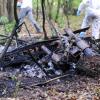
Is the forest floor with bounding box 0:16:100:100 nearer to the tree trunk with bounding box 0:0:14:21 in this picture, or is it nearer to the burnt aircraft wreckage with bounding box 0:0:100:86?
the burnt aircraft wreckage with bounding box 0:0:100:86

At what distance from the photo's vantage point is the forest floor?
22.5 feet

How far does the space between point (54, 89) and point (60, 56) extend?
3.32 ft

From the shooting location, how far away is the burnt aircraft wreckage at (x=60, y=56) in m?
8.01

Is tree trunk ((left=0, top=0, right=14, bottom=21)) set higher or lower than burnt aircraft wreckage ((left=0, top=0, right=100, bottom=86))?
lower

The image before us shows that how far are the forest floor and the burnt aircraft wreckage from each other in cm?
28

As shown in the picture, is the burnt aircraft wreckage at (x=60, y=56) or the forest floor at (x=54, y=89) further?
the burnt aircraft wreckage at (x=60, y=56)

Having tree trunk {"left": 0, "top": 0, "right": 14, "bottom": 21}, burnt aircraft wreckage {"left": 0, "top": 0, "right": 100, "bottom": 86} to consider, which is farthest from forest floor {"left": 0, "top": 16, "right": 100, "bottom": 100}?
tree trunk {"left": 0, "top": 0, "right": 14, "bottom": 21}

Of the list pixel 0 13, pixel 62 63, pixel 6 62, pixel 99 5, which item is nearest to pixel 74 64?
pixel 62 63

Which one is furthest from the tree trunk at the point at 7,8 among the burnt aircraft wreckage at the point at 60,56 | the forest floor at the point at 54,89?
the forest floor at the point at 54,89

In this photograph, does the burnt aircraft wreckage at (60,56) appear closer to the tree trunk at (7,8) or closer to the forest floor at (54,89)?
the forest floor at (54,89)

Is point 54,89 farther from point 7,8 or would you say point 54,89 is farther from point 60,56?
point 7,8

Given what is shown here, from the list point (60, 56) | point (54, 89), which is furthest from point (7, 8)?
point (54, 89)

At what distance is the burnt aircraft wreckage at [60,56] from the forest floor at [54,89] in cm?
28

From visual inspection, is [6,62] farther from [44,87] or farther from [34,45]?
[44,87]
